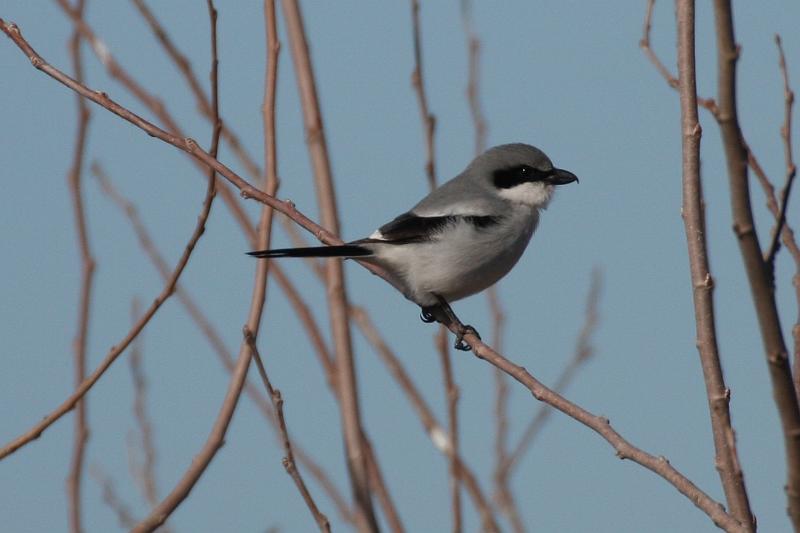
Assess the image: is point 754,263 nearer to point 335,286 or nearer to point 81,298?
point 335,286

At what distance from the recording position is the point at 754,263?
138 centimetres

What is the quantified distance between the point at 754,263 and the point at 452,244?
179 centimetres

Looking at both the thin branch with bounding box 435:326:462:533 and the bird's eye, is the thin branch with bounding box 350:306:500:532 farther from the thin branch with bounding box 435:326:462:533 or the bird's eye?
the bird's eye

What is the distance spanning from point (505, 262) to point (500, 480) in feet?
2.36

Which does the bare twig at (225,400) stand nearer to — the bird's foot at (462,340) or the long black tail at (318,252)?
the long black tail at (318,252)

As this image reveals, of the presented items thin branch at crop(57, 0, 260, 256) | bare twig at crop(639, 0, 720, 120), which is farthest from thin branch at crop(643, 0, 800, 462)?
thin branch at crop(57, 0, 260, 256)

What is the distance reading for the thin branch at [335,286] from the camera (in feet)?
7.17

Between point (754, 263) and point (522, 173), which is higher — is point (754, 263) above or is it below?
below

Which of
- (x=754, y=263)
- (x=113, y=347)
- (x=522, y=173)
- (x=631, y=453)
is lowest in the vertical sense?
(x=631, y=453)

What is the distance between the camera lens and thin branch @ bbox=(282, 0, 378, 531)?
7.17ft

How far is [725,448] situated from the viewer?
4.72 feet

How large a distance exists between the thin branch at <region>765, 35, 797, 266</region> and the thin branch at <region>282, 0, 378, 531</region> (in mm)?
1051

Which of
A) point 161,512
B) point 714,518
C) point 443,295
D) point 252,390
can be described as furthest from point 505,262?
point 714,518

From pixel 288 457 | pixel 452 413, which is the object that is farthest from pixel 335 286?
pixel 288 457
